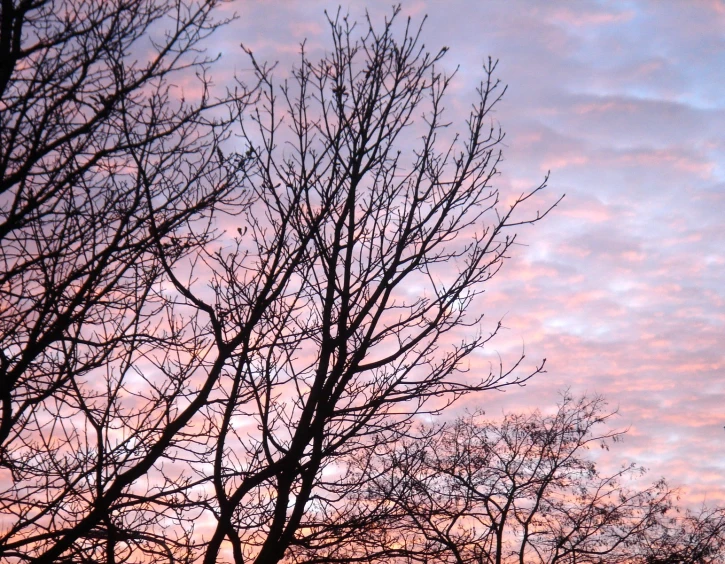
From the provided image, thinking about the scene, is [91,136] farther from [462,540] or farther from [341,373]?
[462,540]

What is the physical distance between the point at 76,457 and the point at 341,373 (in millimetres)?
2074

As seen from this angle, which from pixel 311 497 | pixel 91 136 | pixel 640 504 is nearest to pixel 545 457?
pixel 640 504

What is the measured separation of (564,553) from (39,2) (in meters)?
18.7

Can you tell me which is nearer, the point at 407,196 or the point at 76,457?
the point at 76,457

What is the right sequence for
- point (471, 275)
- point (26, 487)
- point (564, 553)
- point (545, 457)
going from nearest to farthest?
point (26, 487), point (471, 275), point (564, 553), point (545, 457)

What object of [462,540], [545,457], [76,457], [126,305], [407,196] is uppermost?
[545,457]

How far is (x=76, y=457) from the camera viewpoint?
5.93m

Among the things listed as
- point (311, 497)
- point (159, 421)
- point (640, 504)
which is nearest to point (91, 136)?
point (159, 421)

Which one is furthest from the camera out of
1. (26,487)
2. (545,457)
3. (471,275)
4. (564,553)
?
(545,457)

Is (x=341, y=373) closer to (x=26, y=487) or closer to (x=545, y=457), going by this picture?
(x=26, y=487)

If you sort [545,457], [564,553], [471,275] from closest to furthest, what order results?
[471,275] → [564,553] → [545,457]

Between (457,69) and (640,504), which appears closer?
(457,69)

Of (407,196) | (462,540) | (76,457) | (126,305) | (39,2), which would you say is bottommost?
(462,540)

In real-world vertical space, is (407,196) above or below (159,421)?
above
